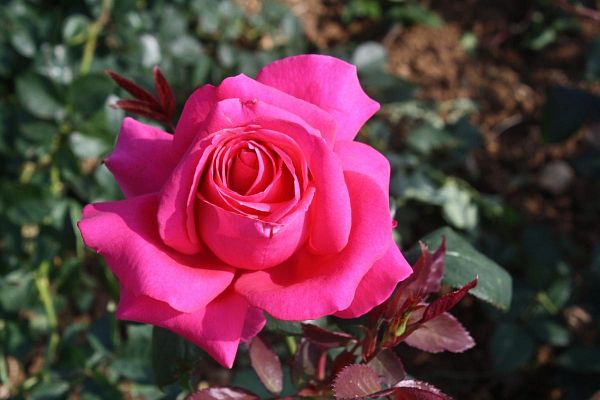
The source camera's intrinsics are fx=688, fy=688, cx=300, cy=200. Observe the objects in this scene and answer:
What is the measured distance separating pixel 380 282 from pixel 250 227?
0.45 feet

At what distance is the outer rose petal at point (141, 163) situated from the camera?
74cm

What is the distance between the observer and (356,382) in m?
Answer: 0.67

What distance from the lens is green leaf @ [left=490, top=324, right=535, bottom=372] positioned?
1.43 meters

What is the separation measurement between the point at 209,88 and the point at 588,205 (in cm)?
159

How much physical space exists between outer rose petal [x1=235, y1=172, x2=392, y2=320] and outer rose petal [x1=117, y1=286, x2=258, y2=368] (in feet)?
0.09

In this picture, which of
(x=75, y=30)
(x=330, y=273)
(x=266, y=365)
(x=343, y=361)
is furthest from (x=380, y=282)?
(x=75, y=30)

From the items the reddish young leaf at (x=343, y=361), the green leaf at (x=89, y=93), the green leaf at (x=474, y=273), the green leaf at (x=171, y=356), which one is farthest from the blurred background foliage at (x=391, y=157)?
the reddish young leaf at (x=343, y=361)

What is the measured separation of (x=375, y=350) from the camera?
74 cm

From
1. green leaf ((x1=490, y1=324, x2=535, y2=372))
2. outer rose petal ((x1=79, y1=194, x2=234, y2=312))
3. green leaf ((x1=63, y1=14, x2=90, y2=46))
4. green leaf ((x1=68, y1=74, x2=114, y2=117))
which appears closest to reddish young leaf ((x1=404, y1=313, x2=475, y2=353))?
outer rose petal ((x1=79, y1=194, x2=234, y2=312))

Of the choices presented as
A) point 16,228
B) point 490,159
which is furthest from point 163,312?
point 490,159

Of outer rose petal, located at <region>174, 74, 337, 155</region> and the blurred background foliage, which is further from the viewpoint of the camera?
the blurred background foliage

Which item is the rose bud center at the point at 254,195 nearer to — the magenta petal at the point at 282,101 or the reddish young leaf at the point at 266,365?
the magenta petal at the point at 282,101

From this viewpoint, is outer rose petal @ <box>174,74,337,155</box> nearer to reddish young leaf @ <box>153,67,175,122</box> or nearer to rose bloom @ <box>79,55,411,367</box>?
rose bloom @ <box>79,55,411,367</box>

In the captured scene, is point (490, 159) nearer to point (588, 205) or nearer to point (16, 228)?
point (588, 205)
